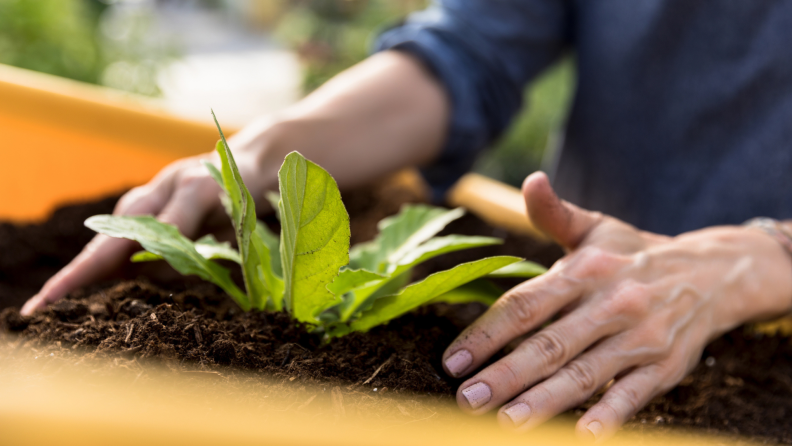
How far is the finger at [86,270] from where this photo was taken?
675 millimetres

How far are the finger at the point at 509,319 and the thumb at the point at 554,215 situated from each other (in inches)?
2.4

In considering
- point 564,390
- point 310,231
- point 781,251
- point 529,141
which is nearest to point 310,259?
point 310,231

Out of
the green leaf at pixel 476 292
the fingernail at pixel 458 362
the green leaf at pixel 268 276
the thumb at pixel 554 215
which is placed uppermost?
the green leaf at pixel 268 276

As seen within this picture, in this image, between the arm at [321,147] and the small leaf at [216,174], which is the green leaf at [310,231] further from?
A: the arm at [321,147]

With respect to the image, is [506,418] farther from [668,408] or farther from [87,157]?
[87,157]

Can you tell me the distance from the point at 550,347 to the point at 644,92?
74 centimetres

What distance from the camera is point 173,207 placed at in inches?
30.1

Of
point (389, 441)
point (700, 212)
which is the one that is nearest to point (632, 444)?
point (389, 441)

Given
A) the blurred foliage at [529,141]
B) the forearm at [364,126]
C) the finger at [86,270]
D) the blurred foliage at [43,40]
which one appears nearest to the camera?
the finger at [86,270]

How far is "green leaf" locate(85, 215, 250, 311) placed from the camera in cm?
55

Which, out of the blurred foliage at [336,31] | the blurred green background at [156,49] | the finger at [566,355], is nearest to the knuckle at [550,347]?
the finger at [566,355]

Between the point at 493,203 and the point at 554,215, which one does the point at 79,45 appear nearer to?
the point at 493,203

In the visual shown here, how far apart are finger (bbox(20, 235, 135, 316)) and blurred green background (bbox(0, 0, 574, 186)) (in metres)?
0.77

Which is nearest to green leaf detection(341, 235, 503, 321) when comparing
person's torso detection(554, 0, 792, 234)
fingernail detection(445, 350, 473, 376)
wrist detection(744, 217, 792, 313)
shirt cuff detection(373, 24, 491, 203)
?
fingernail detection(445, 350, 473, 376)
